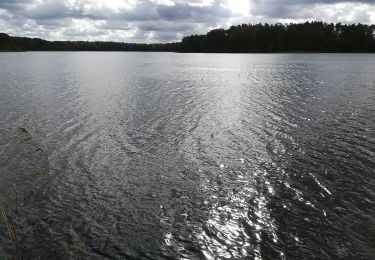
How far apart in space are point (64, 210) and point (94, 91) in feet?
123

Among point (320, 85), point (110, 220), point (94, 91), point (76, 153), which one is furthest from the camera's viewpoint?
point (320, 85)

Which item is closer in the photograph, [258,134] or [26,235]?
[26,235]

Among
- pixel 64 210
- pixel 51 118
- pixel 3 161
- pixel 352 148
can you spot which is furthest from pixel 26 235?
pixel 51 118

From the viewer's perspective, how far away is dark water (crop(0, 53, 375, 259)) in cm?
1216

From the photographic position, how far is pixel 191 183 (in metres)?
17.3

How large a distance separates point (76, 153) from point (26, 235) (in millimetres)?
9618

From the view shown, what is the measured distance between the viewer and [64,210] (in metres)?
14.6

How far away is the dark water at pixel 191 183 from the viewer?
12.2 metres

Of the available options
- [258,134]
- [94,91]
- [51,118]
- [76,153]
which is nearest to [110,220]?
[76,153]

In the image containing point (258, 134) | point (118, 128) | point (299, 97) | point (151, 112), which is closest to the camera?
point (258, 134)

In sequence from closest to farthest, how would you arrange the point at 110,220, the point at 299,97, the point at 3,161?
the point at 110,220 < the point at 3,161 < the point at 299,97

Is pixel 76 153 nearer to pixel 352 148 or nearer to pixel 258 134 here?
pixel 258 134

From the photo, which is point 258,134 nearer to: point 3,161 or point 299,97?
point 3,161

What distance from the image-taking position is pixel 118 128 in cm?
2834
